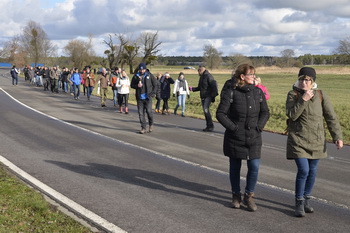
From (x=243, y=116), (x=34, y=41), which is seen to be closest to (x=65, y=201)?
(x=243, y=116)

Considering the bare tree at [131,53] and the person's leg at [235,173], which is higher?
the bare tree at [131,53]

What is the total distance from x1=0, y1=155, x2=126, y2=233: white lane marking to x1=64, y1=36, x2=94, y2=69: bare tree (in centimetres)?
7843

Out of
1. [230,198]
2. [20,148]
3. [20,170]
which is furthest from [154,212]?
[20,148]

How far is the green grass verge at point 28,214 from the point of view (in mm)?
4879

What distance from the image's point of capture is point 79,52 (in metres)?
84.9

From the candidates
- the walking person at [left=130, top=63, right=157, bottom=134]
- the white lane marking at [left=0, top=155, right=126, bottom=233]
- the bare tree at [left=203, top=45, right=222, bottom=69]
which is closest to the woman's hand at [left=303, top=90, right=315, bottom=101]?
the white lane marking at [left=0, top=155, right=126, bottom=233]

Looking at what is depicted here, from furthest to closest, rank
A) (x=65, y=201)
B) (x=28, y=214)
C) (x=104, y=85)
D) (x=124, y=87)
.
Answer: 1. (x=104, y=85)
2. (x=124, y=87)
3. (x=65, y=201)
4. (x=28, y=214)

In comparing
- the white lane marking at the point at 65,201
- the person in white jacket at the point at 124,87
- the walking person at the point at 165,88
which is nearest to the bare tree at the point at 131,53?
the walking person at the point at 165,88

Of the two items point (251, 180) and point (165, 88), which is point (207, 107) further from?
point (251, 180)

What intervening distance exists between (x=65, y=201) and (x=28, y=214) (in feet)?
2.35

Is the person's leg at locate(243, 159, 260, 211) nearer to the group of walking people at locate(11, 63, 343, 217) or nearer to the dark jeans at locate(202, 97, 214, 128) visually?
the group of walking people at locate(11, 63, 343, 217)

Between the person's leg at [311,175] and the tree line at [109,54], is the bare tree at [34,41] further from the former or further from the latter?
the person's leg at [311,175]

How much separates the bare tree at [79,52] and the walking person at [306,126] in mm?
81091

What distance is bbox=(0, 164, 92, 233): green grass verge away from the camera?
4.88m
